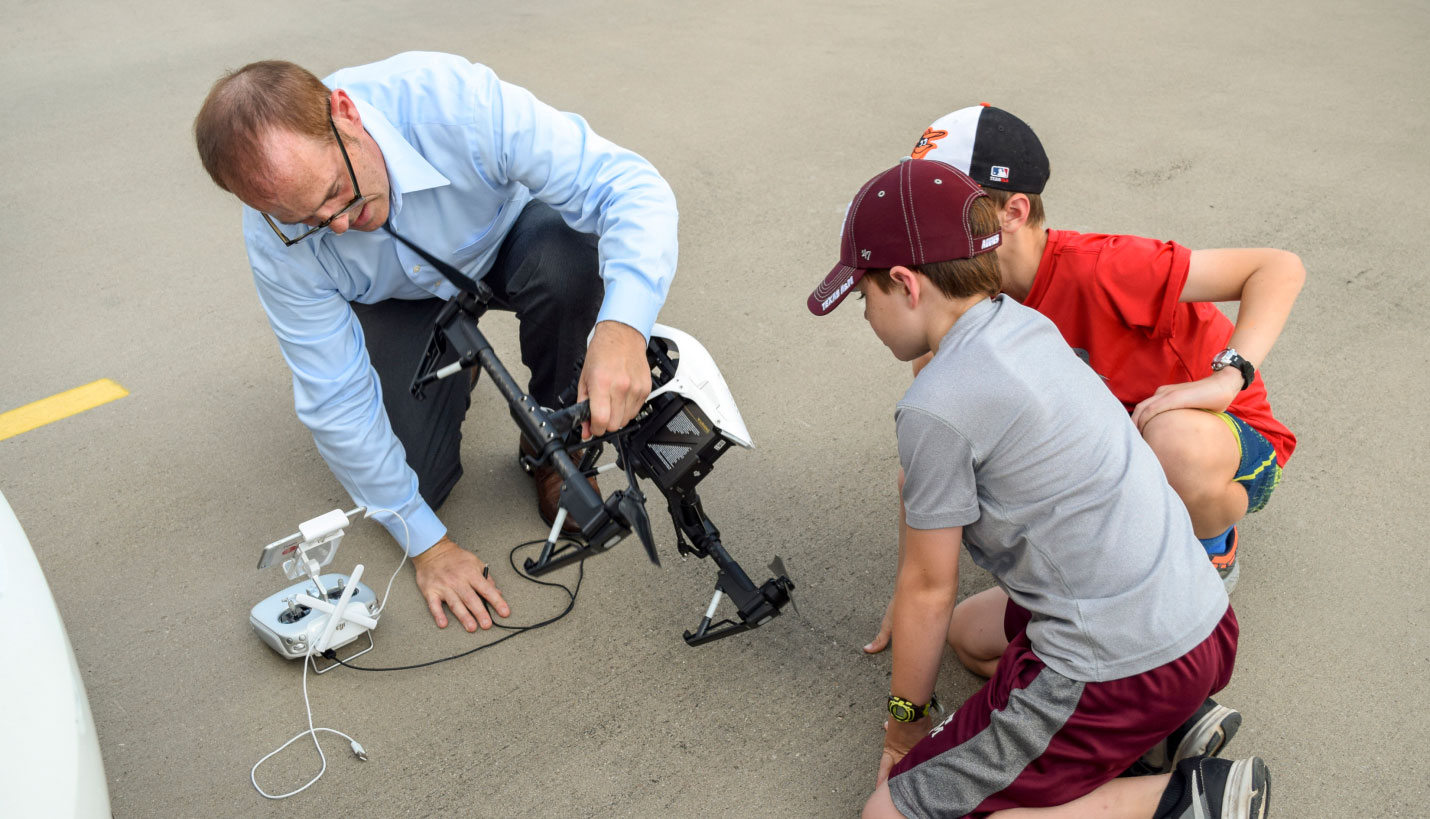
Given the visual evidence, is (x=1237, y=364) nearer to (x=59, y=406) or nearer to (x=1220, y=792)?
(x=1220, y=792)

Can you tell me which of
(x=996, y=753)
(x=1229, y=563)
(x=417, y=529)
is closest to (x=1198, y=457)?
(x=1229, y=563)

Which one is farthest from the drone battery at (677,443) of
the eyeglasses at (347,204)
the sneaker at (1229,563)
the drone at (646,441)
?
the sneaker at (1229,563)

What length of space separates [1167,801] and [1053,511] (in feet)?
1.89

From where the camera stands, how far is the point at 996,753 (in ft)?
6.12

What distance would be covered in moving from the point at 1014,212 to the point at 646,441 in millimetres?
938

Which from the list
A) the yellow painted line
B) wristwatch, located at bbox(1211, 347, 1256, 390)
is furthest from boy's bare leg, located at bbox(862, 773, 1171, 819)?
the yellow painted line

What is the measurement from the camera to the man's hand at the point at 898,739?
6.95ft

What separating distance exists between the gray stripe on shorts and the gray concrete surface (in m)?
0.28

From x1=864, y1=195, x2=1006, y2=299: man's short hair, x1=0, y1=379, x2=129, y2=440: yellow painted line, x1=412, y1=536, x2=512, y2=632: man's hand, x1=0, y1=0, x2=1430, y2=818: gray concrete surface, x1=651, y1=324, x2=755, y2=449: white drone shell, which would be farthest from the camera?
x1=0, y1=379, x2=129, y2=440: yellow painted line

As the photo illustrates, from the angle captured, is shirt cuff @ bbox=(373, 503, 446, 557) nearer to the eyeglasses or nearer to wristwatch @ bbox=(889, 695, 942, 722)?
the eyeglasses

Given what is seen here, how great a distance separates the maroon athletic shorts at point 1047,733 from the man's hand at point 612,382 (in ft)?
2.82

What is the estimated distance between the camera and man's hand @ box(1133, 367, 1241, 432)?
218 cm

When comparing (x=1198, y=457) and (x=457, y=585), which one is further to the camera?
(x=457, y=585)

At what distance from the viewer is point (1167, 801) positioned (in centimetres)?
190
